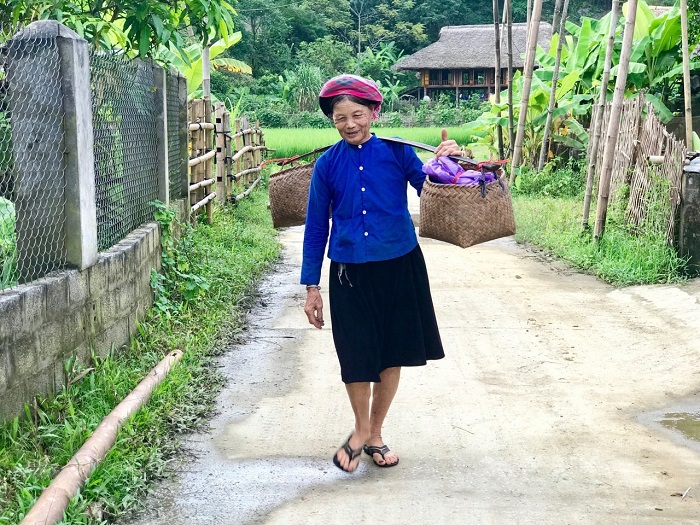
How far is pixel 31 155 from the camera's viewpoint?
4.53 m

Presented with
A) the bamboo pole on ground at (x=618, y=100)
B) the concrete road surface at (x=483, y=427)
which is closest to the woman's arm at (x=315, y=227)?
the concrete road surface at (x=483, y=427)

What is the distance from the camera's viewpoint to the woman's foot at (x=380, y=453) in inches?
157

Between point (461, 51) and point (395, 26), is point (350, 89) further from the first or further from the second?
point (395, 26)

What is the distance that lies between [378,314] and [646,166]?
549 cm

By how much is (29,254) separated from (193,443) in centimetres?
118

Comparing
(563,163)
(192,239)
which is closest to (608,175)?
(192,239)

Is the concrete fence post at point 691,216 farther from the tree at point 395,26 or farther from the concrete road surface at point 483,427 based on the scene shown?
the tree at point 395,26

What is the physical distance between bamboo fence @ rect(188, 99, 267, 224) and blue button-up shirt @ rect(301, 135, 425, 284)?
4.60m

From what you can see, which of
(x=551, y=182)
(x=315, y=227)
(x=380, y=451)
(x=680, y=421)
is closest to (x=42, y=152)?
(x=315, y=227)

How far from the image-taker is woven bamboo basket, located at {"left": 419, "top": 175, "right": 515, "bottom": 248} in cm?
A: 397

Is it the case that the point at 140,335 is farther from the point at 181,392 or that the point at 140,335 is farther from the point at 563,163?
the point at 563,163

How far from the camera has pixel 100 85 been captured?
5438 millimetres

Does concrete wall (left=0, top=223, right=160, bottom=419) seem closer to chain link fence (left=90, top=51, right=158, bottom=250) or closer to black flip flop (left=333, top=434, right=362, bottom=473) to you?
chain link fence (left=90, top=51, right=158, bottom=250)

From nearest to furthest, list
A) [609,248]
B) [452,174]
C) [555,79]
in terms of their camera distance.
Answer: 1. [452,174]
2. [609,248]
3. [555,79]
